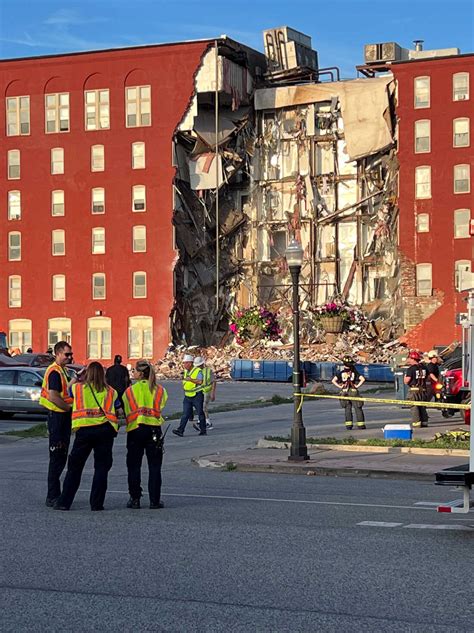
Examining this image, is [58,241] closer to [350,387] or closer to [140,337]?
[140,337]

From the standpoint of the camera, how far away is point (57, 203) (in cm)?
7100

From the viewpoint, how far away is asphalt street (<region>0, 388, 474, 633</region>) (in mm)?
8227

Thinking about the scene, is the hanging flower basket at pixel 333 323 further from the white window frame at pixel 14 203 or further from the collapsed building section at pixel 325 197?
the white window frame at pixel 14 203

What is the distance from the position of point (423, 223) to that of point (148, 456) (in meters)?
51.8

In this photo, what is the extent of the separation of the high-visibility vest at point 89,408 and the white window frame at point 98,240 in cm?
5641

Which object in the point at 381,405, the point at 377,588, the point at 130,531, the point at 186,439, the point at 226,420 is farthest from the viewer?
the point at 381,405

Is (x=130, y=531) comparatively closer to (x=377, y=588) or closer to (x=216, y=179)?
(x=377, y=588)

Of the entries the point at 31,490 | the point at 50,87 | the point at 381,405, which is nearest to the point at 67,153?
the point at 50,87

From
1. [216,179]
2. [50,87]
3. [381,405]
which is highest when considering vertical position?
[50,87]

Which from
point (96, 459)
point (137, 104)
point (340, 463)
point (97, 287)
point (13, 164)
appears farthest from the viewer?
point (13, 164)

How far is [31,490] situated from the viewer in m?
16.4

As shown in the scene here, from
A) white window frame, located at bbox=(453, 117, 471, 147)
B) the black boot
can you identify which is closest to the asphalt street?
the black boot

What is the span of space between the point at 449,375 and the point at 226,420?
20.9 feet

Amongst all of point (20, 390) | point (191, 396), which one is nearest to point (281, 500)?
point (191, 396)
